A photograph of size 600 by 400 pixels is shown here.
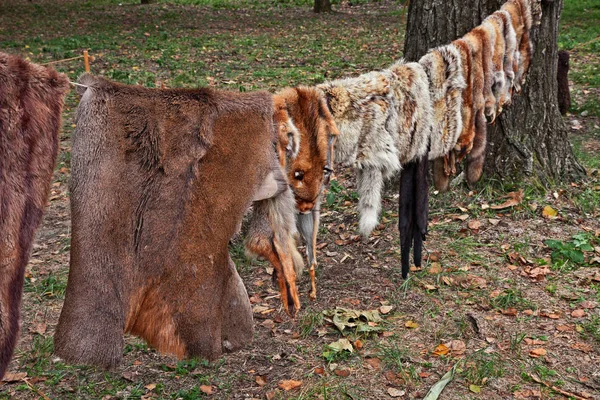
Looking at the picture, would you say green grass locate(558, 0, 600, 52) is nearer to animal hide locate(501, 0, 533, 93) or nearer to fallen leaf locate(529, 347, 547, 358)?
animal hide locate(501, 0, 533, 93)

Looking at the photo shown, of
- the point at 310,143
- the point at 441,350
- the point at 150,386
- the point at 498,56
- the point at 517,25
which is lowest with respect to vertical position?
the point at 150,386

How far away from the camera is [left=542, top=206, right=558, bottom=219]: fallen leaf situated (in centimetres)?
507

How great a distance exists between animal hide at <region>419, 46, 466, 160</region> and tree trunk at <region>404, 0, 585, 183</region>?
166 centimetres

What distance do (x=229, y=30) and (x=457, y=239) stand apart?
413 inches

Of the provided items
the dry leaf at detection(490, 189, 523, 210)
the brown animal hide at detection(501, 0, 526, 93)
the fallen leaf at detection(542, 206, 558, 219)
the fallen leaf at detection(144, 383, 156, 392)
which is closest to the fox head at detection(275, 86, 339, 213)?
the fallen leaf at detection(144, 383, 156, 392)

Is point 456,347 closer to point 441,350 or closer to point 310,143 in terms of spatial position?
point 441,350

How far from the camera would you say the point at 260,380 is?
366cm

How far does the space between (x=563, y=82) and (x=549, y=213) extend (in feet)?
9.80

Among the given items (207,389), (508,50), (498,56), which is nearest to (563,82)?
(508,50)

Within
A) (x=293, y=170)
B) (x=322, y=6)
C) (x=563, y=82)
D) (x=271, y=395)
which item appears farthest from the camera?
(x=322, y=6)

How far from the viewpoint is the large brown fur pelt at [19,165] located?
222 cm

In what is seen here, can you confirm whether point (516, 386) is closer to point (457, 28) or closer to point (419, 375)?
point (419, 375)

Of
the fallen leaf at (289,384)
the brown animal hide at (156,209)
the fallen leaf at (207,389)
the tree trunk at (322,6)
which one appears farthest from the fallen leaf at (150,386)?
the tree trunk at (322,6)

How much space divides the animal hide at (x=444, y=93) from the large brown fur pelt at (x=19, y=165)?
74.6 inches
